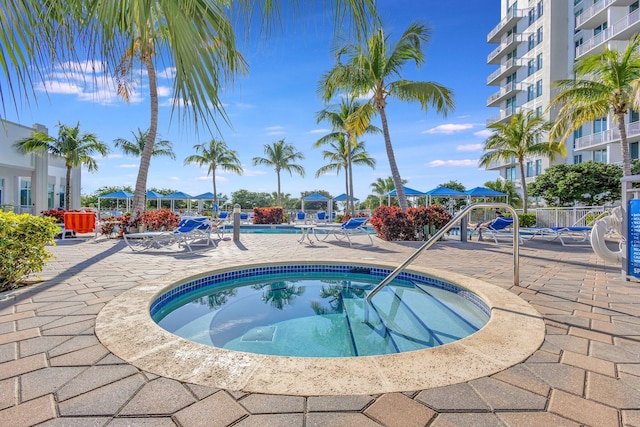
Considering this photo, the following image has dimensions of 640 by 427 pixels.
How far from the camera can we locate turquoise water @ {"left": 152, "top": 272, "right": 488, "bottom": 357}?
3273 mm

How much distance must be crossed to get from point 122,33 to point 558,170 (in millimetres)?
23628

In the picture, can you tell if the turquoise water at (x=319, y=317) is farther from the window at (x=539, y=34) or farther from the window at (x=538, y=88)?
the window at (x=539, y=34)

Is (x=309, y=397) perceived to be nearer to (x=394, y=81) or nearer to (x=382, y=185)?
(x=394, y=81)

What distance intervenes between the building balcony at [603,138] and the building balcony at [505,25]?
13088mm

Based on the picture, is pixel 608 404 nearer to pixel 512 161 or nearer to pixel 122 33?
pixel 122 33

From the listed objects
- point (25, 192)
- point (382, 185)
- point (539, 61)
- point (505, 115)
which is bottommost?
point (25, 192)

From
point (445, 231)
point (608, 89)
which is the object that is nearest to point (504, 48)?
point (608, 89)

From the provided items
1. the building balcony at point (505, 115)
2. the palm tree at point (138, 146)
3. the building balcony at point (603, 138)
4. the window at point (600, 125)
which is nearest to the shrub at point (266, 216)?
the palm tree at point (138, 146)

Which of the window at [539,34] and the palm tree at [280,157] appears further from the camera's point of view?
the palm tree at [280,157]

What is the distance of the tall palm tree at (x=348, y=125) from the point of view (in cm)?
1271

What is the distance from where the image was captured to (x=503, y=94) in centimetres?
3036

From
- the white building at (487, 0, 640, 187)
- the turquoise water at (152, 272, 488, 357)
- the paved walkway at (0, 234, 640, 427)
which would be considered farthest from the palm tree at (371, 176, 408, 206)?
the paved walkway at (0, 234, 640, 427)

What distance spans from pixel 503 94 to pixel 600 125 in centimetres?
1011

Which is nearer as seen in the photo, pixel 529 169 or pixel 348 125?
pixel 348 125
